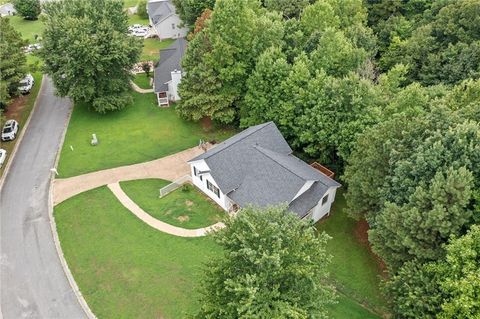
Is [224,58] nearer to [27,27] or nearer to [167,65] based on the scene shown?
[167,65]

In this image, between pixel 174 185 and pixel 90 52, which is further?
pixel 90 52

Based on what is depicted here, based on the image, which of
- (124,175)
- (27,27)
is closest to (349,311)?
(124,175)

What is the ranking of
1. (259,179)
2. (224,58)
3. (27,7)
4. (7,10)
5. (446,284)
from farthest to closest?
1. (7,10)
2. (27,7)
3. (224,58)
4. (259,179)
5. (446,284)

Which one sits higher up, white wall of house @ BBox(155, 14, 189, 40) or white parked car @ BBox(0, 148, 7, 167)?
white wall of house @ BBox(155, 14, 189, 40)

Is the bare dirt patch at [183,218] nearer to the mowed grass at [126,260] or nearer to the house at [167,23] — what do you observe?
the mowed grass at [126,260]

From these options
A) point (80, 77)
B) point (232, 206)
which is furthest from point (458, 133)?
point (80, 77)

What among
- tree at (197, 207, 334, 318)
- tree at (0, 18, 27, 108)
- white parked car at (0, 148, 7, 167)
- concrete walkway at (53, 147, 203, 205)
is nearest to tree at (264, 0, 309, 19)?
concrete walkway at (53, 147, 203, 205)

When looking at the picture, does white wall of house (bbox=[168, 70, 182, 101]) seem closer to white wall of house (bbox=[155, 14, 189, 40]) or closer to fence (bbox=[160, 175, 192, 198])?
fence (bbox=[160, 175, 192, 198])
